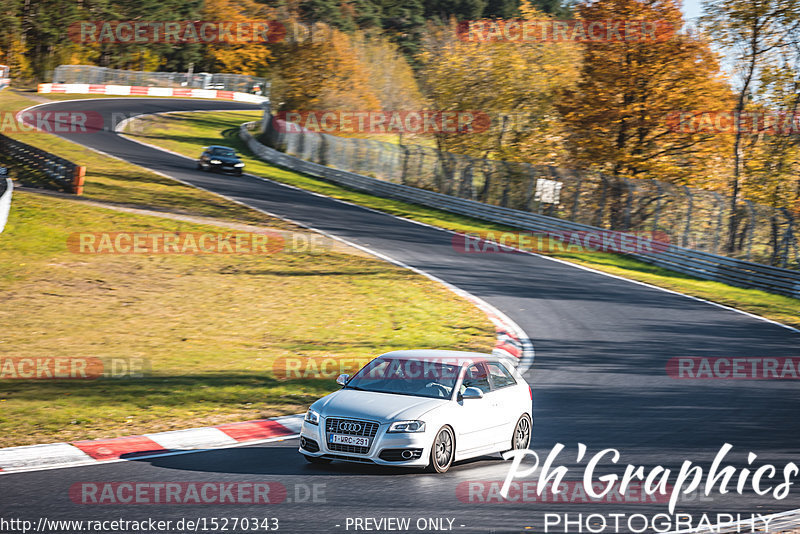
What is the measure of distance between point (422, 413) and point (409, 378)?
1013mm

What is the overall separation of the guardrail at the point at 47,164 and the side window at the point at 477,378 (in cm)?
2692

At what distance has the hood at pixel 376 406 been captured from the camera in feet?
30.3

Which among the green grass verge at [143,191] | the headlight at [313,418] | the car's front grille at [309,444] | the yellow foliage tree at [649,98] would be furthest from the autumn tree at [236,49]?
the car's front grille at [309,444]

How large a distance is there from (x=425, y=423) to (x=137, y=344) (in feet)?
30.3

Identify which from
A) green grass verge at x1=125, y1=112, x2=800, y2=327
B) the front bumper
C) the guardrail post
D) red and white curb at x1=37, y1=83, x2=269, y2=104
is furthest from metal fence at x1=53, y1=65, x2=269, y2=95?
the front bumper

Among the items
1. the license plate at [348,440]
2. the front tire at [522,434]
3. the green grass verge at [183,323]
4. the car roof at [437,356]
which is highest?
the car roof at [437,356]

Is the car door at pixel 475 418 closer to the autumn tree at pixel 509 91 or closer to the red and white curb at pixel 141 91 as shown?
the autumn tree at pixel 509 91

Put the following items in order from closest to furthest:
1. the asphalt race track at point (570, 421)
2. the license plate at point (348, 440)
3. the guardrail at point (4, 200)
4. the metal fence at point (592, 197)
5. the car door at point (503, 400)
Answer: the asphalt race track at point (570, 421), the license plate at point (348, 440), the car door at point (503, 400), the guardrail at point (4, 200), the metal fence at point (592, 197)

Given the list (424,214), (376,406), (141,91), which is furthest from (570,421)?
(141,91)

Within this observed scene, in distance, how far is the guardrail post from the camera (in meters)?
33.2

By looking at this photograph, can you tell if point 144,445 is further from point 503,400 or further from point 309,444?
point 503,400

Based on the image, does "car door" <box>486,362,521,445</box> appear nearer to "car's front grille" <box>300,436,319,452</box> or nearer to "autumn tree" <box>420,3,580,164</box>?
"car's front grille" <box>300,436,319,452</box>

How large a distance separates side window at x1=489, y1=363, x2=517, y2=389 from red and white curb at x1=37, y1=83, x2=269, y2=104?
67384 mm

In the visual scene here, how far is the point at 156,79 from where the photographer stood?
278ft
